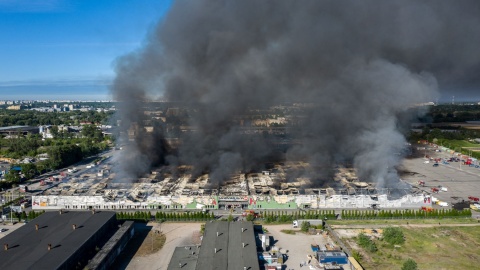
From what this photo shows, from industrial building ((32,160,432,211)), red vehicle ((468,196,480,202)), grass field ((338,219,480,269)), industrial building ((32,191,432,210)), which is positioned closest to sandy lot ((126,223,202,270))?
industrial building ((32,191,432,210))

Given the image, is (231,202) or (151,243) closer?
(151,243)

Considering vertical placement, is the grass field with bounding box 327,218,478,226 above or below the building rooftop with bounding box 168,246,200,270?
Result: below

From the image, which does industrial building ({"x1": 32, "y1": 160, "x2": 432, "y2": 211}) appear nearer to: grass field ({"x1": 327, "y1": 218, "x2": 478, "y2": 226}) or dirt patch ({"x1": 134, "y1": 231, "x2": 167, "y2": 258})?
grass field ({"x1": 327, "y1": 218, "x2": 478, "y2": 226})

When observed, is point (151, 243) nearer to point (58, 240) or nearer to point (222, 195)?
point (58, 240)

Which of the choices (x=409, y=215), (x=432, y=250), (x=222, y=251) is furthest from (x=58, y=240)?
(x=409, y=215)

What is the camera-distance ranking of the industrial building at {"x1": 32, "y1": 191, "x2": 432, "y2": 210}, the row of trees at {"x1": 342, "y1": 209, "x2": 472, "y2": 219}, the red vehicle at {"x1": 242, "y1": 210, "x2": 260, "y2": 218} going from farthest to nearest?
the industrial building at {"x1": 32, "y1": 191, "x2": 432, "y2": 210}
the red vehicle at {"x1": 242, "y1": 210, "x2": 260, "y2": 218}
the row of trees at {"x1": 342, "y1": 209, "x2": 472, "y2": 219}

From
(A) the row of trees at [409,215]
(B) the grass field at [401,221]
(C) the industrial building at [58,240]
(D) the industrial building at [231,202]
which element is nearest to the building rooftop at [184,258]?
(C) the industrial building at [58,240]

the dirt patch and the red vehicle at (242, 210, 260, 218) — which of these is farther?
the red vehicle at (242, 210, 260, 218)
